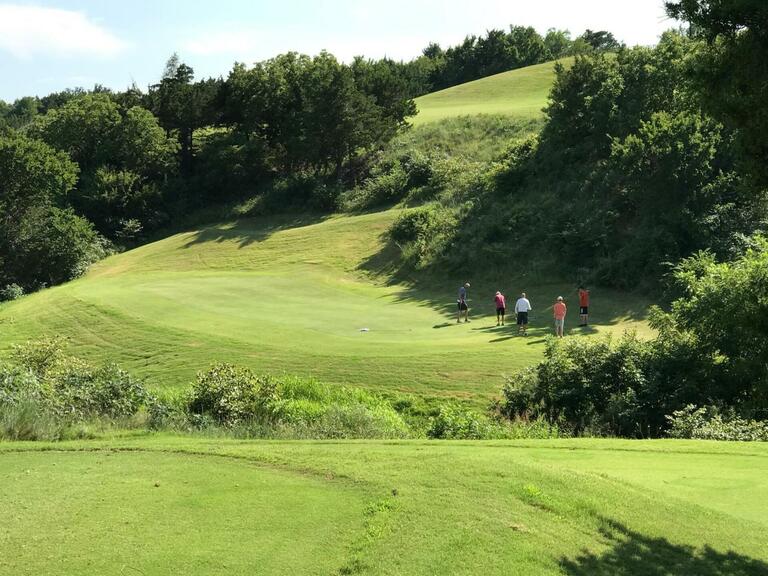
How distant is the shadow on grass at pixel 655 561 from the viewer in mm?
7414

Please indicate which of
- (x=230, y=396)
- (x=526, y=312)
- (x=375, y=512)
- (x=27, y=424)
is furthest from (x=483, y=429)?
(x=526, y=312)

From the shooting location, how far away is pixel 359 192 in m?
63.5

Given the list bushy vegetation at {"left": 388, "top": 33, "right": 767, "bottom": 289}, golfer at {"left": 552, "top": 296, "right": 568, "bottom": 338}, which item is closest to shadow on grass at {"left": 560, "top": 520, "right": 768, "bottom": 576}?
golfer at {"left": 552, "top": 296, "right": 568, "bottom": 338}

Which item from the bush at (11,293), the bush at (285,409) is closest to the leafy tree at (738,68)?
the bush at (285,409)

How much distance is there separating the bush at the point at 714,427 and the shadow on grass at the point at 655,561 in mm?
7576

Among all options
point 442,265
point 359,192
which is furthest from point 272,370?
point 359,192

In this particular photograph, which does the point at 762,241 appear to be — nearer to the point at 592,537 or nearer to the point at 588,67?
the point at 592,537

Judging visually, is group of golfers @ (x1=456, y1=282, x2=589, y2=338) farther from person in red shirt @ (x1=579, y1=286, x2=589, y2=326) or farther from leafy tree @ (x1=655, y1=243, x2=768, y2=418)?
leafy tree @ (x1=655, y1=243, x2=768, y2=418)

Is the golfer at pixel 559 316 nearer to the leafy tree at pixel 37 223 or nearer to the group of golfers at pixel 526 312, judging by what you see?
the group of golfers at pixel 526 312

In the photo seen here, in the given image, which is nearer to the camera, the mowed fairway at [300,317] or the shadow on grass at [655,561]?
the shadow on grass at [655,561]

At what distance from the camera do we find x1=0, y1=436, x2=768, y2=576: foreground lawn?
730cm

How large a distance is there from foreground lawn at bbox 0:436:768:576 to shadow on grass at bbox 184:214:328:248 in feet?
152

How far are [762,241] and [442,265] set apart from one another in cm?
2545

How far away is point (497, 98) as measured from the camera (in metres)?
87.8
